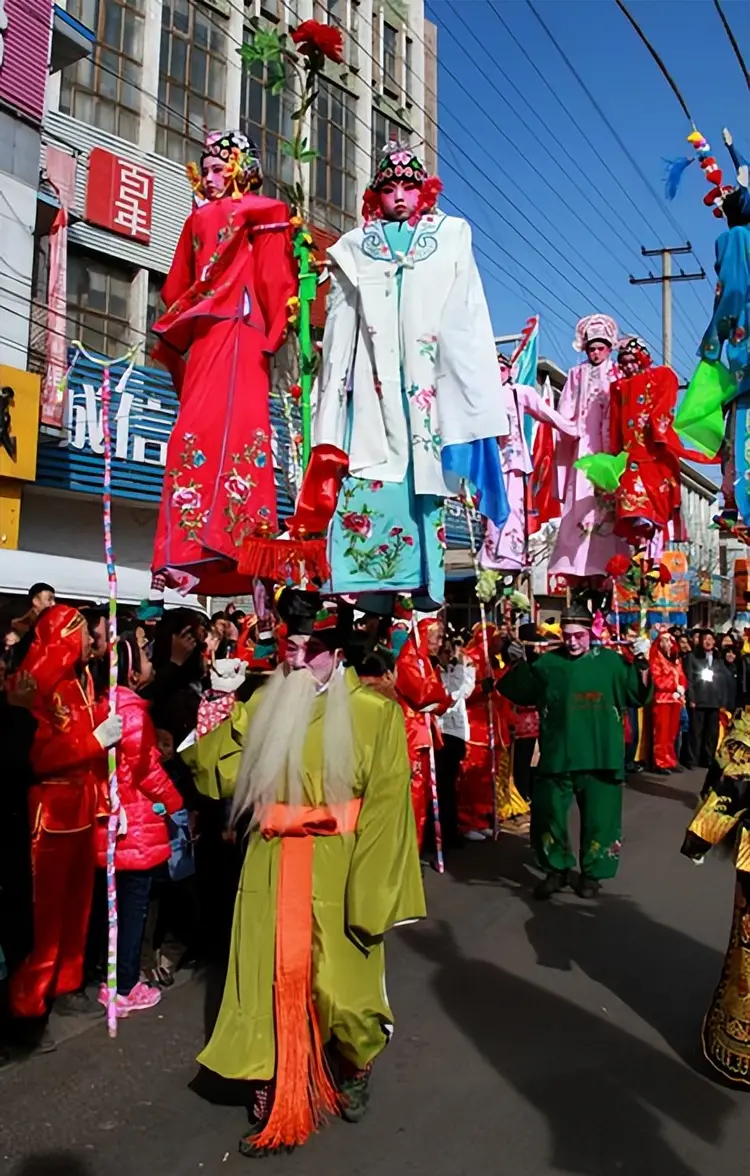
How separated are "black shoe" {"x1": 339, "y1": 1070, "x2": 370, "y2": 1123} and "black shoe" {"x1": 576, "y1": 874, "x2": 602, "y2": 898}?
9.95 feet

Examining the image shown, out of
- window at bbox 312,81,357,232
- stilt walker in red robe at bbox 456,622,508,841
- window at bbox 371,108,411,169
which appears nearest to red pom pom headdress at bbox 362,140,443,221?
stilt walker in red robe at bbox 456,622,508,841

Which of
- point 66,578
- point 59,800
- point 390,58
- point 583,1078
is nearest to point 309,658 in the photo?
point 59,800

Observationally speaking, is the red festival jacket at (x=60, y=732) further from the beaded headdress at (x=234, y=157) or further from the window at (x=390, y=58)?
the window at (x=390, y=58)

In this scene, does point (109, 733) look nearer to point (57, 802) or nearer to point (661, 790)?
point (57, 802)

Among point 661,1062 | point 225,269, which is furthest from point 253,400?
point 661,1062

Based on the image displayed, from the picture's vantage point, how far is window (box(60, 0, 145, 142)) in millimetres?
13211

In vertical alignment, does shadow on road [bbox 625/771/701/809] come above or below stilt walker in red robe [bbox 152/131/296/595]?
below

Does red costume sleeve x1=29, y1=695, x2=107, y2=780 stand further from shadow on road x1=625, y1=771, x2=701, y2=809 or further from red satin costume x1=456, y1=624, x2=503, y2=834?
shadow on road x1=625, y1=771, x2=701, y2=809

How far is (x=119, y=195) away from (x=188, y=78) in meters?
2.73

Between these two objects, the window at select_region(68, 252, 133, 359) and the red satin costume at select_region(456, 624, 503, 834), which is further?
the window at select_region(68, 252, 133, 359)

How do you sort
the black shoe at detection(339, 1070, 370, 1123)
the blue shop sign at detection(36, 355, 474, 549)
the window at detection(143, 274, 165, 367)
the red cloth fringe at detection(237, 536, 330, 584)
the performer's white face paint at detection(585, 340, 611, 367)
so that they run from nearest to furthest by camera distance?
1. the black shoe at detection(339, 1070, 370, 1123)
2. the red cloth fringe at detection(237, 536, 330, 584)
3. the performer's white face paint at detection(585, 340, 611, 367)
4. the blue shop sign at detection(36, 355, 474, 549)
5. the window at detection(143, 274, 165, 367)

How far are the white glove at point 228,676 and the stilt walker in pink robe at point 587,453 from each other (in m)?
2.88

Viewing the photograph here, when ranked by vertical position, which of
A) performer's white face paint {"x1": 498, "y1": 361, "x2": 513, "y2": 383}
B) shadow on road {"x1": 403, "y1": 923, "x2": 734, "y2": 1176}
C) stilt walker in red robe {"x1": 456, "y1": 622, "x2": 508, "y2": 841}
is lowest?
shadow on road {"x1": 403, "y1": 923, "x2": 734, "y2": 1176}

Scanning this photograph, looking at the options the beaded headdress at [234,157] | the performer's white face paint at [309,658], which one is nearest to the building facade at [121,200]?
the beaded headdress at [234,157]
